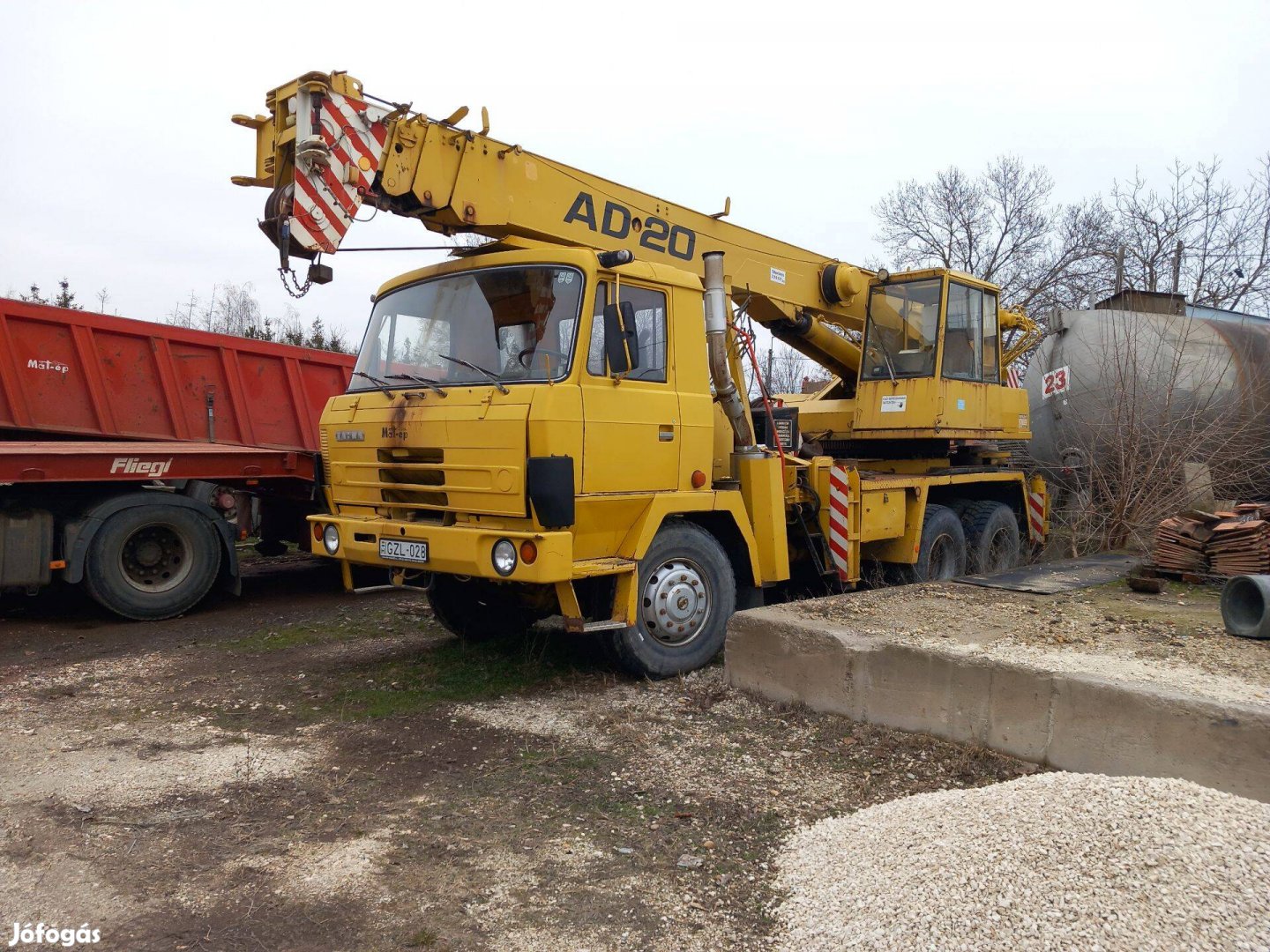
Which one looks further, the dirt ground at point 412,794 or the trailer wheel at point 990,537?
the trailer wheel at point 990,537

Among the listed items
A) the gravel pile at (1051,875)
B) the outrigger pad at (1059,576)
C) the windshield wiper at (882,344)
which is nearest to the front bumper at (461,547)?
the gravel pile at (1051,875)

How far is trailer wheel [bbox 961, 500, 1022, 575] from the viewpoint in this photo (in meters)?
9.37

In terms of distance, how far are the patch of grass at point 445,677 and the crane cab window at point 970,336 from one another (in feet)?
15.6

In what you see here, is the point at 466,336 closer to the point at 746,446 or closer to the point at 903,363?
the point at 746,446

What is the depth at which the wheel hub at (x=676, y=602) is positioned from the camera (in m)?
5.87

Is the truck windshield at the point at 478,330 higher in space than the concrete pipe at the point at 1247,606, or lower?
higher

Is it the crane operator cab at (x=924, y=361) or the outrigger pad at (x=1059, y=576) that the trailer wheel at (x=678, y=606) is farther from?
the crane operator cab at (x=924, y=361)

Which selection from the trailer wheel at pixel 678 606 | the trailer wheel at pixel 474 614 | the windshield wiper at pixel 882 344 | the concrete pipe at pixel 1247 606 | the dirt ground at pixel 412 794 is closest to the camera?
the dirt ground at pixel 412 794

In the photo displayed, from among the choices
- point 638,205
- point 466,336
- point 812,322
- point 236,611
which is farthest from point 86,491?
point 812,322

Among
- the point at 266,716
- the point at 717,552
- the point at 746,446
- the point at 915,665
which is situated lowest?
the point at 266,716

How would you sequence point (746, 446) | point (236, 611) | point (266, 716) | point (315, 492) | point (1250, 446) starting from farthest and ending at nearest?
point (1250, 446)
point (315, 492)
point (236, 611)
point (746, 446)
point (266, 716)

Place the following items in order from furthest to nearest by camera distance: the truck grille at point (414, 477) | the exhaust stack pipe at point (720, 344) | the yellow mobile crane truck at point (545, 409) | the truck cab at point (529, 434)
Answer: the exhaust stack pipe at point (720, 344)
the truck grille at point (414, 477)
the yellow mobile crane truck at point (545, 409)
the truck cab at point (529, 434)

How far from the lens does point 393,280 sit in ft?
21.0

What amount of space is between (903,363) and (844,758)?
5.18m
